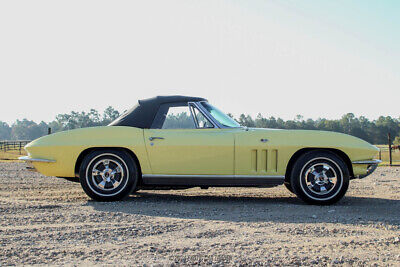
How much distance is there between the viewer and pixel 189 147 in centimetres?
613

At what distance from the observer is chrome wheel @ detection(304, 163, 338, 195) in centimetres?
600

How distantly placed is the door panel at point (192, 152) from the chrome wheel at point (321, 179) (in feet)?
3.99

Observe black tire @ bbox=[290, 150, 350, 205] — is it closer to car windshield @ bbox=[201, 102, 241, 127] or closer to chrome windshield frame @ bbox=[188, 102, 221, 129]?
car windshield @ bbox=[201, 102, 241, 127]

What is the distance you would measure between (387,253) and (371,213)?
81.9 inches

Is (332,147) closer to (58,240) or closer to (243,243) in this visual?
(243,243)

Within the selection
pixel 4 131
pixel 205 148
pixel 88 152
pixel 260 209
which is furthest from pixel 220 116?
pixel 4 131

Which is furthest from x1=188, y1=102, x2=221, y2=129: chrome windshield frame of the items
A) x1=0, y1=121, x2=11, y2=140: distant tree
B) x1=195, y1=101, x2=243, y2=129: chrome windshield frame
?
x1=0, y1=121, x2=11, y2=140: distant tree

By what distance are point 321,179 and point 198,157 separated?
1.93 m

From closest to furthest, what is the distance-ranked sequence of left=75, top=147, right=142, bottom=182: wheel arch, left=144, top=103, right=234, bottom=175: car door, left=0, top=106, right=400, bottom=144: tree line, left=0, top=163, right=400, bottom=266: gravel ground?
left=0, top=163, right=400, bottom=266: gravel ground → left=144, top=103, right=234, bottom=175: car door → left=75, top=147, right=142, bottom=182: wheel arch → left=0, top=106, right=400, bottom=144: tree line

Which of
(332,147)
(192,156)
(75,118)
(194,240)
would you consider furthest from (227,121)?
(75,118)

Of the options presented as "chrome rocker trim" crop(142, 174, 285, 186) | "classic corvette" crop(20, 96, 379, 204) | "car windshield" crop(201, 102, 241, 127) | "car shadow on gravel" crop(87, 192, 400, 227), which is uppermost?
"car windshield" crop(201, 102, 241, 127)

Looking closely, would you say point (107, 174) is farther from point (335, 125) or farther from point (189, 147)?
point (335, 125)

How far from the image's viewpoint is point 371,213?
17.8ft

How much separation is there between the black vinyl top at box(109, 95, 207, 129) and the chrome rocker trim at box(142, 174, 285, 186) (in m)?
0.87
